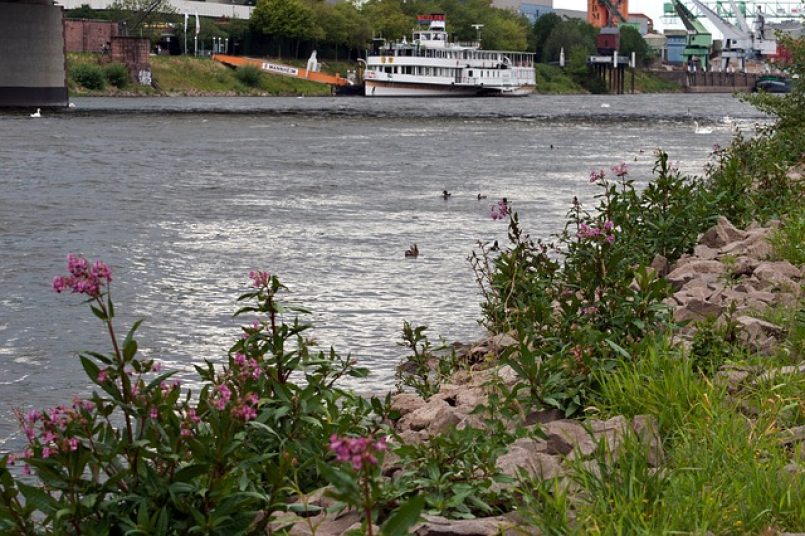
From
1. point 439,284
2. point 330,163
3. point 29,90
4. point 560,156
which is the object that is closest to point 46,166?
point 330,163

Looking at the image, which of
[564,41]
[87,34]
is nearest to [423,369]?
[87,34]

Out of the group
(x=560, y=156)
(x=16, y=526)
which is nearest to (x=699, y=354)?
(x=16, y=526)

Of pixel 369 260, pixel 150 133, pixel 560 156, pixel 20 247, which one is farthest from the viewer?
pixel 150 133

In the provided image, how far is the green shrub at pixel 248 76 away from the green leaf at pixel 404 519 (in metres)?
121

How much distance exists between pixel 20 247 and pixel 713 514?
14.3 m

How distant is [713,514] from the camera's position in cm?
492

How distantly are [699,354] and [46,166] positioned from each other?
88.0 feet

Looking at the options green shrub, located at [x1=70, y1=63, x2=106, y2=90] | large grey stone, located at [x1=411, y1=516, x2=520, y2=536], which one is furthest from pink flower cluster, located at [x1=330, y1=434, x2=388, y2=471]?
green shrub, located at [x1=70, y1=63, x2=106, y2=90]

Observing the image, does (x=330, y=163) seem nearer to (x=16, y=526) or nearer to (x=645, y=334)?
(x=645, y=334)

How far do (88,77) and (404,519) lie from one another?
105894mm

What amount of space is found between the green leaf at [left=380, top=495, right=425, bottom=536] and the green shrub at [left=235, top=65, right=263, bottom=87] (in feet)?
398

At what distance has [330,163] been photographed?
34969 millimetres

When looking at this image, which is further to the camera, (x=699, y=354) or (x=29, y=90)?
(x=29, y=90)

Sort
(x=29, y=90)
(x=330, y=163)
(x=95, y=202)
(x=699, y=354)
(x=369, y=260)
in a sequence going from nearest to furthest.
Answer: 1. (x=699, y=354)
2. (x=369, y=260)
3. (x=95, y=202)
4. (x=330, y=163)
5. (x=29, y=90)
